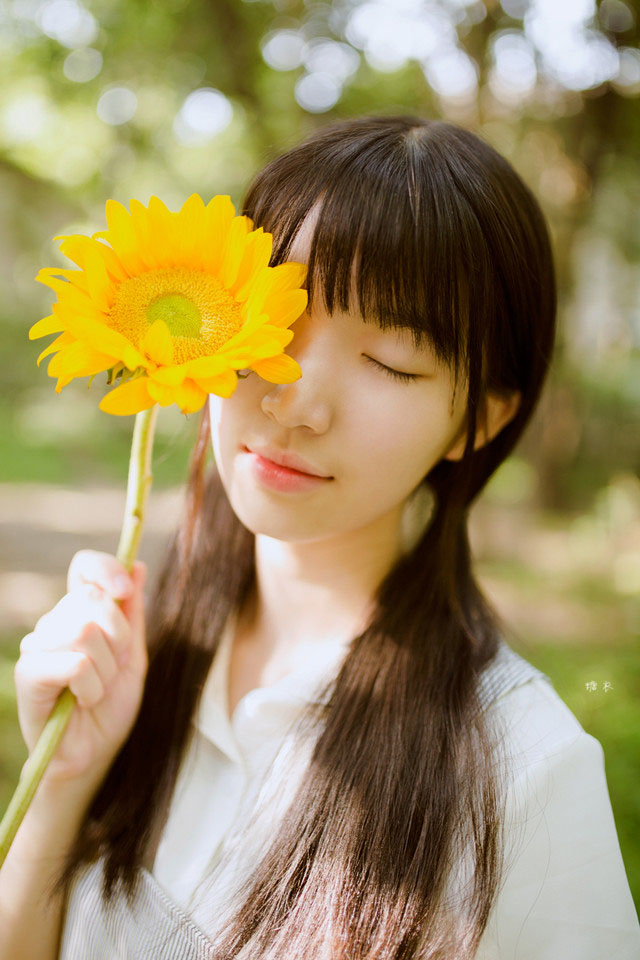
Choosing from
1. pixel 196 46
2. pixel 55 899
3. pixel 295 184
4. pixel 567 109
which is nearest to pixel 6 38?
pixel 196 46

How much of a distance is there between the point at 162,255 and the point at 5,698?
328 cm

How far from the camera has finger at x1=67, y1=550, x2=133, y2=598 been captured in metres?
1.19

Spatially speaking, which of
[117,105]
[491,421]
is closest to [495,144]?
[491,421]

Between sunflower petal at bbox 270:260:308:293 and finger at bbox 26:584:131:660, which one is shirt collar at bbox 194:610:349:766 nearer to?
finger at bbox 26:584:131:660

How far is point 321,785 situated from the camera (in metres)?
1.12

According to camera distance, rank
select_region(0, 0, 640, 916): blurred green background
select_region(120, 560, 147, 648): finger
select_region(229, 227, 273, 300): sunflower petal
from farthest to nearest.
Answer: select_region(0, 0, 640, 916): blurred green background < select_region(120, 560, 147, 648): finger < select_region(229, 227, 273, 300): sunflower petal

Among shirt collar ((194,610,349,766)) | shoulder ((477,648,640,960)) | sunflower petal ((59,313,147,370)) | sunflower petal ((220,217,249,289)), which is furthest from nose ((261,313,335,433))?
shoulder ((477,648,640,960))

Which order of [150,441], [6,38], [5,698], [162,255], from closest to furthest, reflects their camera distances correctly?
1. [162,255]
2. [150,441]
3. [5,698]
4. [6,38]

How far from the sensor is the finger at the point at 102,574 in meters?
1.19

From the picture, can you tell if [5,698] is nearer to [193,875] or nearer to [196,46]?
[193,875]

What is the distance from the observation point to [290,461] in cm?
106

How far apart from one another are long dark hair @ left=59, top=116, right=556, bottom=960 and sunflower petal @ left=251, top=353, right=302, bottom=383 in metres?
0.14

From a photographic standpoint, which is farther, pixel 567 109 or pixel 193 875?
pixel 567 109

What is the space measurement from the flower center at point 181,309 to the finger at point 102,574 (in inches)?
15.6
